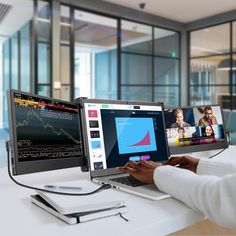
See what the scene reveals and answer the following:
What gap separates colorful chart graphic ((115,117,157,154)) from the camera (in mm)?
1215

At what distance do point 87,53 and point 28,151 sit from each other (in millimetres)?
9105

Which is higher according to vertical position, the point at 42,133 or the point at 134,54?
the point at 134,54

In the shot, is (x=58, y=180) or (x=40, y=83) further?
(x=40, y=83)

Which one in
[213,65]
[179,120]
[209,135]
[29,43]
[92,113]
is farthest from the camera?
[213,65]

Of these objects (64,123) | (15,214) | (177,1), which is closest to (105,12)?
(177,1)

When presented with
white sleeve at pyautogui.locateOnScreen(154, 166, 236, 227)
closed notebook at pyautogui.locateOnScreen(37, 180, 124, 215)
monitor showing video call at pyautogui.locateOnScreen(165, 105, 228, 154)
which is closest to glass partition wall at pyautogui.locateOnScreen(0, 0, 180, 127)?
monitor showing video call at pyautogui.locateOnScreen(165, 105, 228, 154)

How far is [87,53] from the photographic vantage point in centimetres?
983

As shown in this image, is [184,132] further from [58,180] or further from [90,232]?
[90,232]

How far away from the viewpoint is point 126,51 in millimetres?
6199

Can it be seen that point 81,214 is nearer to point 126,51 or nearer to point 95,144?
point 95,144

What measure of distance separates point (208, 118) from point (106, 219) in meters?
1.10

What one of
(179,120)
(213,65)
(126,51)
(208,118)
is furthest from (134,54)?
(179,120)

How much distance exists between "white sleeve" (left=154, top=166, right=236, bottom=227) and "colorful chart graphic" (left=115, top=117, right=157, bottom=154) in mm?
299

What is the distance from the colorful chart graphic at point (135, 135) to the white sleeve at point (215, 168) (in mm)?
231
